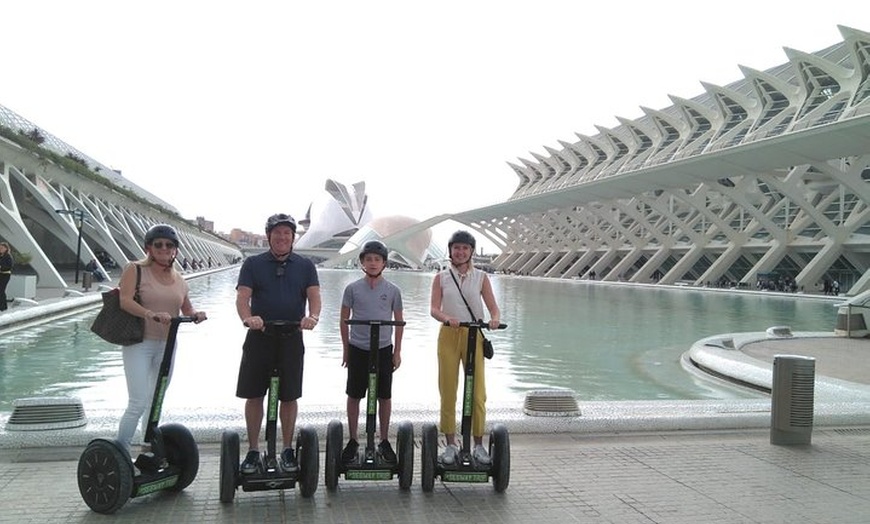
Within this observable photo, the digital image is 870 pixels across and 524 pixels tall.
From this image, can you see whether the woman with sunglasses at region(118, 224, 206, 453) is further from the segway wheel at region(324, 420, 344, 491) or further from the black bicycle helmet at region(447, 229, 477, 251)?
the black bicycle helmet at region(447, 229, 477, 251)

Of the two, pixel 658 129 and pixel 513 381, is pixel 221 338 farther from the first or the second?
pixel 658 129

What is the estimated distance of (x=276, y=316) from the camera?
3451 mm

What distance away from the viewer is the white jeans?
11.0ft

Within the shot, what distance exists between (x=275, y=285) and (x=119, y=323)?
80 cm

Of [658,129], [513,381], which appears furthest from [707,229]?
[513,381]

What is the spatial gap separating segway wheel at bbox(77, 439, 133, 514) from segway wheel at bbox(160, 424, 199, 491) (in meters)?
0.26

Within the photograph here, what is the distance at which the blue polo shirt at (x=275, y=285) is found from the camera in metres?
3.46

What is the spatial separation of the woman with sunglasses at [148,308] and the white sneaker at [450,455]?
1.47 m

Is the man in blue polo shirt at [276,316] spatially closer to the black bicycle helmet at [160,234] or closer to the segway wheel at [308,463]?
the segway wheel at [308,463]

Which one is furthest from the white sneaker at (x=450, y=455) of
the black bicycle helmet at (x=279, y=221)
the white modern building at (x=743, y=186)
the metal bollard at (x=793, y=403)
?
the white modern building at (x=743, y=186)

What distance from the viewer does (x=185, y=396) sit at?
6.70 meters

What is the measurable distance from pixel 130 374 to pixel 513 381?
5330mm

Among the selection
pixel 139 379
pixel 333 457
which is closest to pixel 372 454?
pixel 333 457

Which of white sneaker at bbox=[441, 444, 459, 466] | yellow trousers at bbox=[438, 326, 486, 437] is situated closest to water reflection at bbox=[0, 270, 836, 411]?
yellow trousers at bbox=[438, 326, 486, 437]
